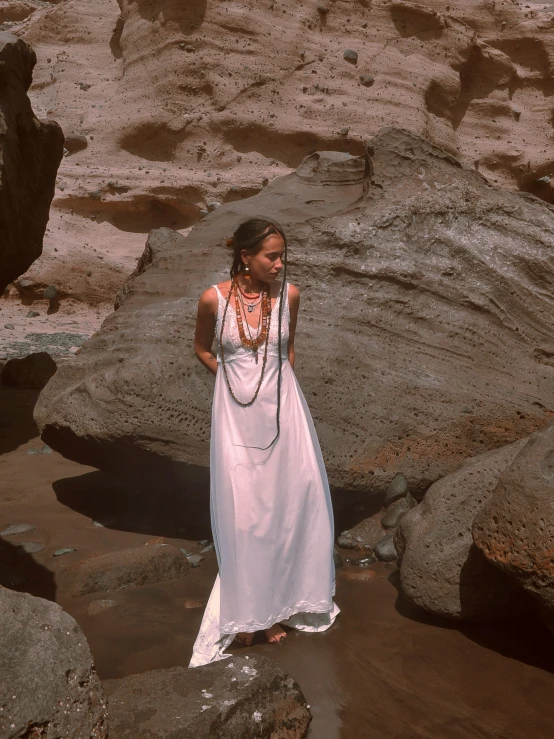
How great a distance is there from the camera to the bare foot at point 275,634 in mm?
3020

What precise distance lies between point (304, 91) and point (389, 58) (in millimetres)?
1382

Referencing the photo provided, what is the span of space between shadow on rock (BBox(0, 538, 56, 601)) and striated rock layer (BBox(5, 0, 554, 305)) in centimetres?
715

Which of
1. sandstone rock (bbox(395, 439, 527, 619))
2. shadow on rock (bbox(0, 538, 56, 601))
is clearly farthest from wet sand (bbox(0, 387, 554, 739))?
sandstone rock (bbox(395, 439, 527, 619))

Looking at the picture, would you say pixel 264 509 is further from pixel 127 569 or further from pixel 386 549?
pixel 386 549

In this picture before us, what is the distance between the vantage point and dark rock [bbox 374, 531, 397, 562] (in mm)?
3740

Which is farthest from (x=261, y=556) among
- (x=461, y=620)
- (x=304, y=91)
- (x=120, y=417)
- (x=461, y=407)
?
(x=304, y=91)

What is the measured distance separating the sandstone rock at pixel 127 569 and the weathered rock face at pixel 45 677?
1606 mm

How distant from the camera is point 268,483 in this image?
2.99 m

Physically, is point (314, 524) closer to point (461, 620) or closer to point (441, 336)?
point (461, 620)

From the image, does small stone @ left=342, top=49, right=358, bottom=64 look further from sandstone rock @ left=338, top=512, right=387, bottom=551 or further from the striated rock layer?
sandstone rock @ left=338, top=512, right=387, bottom=551

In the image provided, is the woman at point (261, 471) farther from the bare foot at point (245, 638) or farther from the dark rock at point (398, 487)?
the dark rock at point (398, 487)

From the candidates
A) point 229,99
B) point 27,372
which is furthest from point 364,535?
point 229,99

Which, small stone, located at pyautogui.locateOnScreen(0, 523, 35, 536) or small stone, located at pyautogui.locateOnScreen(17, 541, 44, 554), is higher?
small stone, located at pyautogui.locateOnScreen(17, 541, 44, 554)

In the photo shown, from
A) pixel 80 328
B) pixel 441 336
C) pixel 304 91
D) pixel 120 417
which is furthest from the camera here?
pixel 304 91
